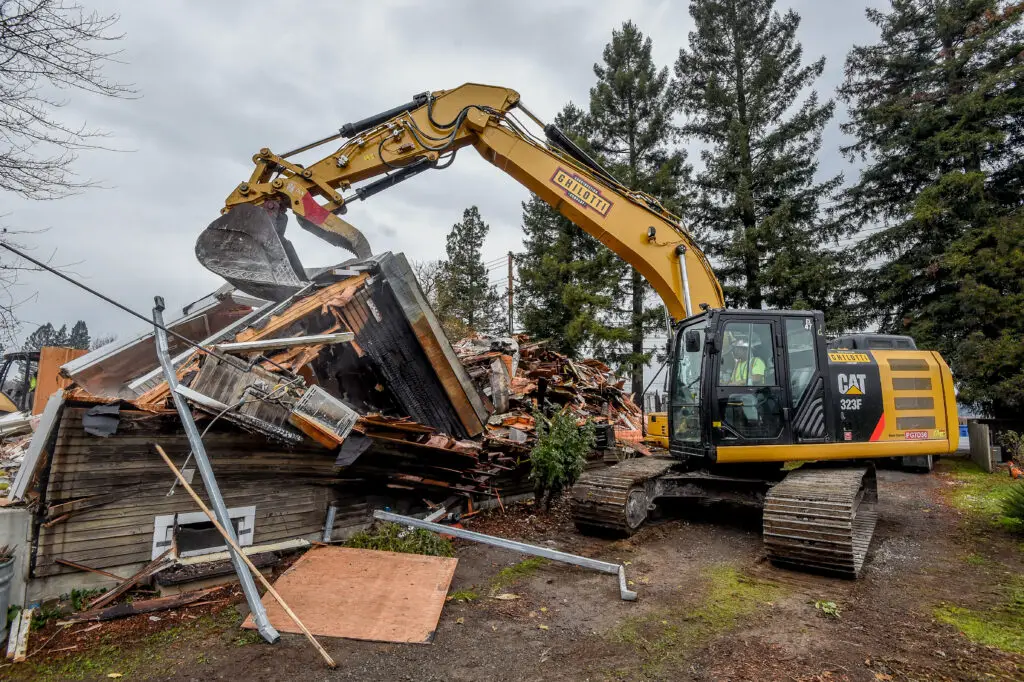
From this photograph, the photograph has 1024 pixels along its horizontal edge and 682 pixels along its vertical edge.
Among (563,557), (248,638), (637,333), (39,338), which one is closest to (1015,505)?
(563,557)

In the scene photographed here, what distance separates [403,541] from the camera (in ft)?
18.2

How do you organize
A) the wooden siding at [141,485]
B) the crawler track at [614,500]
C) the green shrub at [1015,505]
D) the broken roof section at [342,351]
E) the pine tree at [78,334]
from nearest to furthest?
the wooden siding at [141,485] → the broken roof section at [342,351] → the crawler track at [614,500] → the green shrub at [1015,505] → the pine tree at [78,334]

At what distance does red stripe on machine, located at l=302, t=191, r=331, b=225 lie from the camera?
6840 millimetres

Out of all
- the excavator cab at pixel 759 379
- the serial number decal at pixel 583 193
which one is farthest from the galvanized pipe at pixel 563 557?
the serial number decal at pixel 583 193

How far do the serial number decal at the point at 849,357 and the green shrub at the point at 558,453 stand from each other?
340cm

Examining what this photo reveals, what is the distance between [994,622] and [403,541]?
5.03 m

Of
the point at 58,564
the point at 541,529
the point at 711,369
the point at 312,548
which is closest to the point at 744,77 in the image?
the point at 711,369

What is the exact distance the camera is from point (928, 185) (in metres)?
17.4

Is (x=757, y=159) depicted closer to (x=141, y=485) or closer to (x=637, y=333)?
(x=637, y=333)

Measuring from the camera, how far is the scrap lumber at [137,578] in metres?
4.18

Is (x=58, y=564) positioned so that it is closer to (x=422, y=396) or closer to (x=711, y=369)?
(x=422, y=396)

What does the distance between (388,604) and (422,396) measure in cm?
340

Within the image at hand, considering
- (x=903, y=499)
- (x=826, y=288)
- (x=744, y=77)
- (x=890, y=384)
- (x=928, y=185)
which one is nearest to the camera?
(x=890, y=384)

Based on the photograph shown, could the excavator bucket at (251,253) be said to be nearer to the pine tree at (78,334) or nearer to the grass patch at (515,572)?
the grass patch at (515,572)
